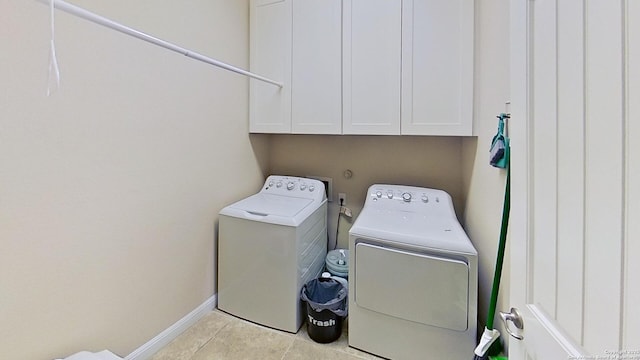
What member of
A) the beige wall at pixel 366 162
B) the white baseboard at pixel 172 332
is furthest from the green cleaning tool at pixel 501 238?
the white baseboard at pixel 172 332

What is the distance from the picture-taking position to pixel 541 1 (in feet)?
2.26

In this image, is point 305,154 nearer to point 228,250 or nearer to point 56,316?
point 228,250

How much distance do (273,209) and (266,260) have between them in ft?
1.16

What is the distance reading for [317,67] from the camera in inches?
85.8

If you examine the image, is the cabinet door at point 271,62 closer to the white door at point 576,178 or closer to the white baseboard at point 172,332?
the white baseboard at point 172,332

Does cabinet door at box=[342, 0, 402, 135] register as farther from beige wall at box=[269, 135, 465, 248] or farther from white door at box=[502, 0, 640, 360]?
white door at box=[502, 0, 640, 360]

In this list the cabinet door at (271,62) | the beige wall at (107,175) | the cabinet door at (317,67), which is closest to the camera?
the beige wall at (107,175)

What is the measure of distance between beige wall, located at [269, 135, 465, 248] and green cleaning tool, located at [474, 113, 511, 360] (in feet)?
3.14

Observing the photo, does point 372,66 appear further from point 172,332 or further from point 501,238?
point 172,332

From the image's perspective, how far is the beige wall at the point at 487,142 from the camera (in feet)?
4.43

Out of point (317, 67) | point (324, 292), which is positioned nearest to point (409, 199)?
point (324, 292)

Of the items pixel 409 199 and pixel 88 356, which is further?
pixel 409 199

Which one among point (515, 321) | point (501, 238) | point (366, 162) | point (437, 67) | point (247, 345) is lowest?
point (247, 345)

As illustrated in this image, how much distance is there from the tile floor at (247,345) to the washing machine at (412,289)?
5.7 inches
